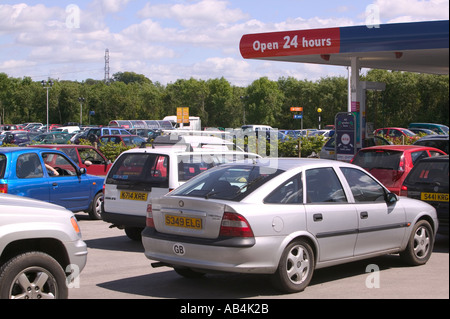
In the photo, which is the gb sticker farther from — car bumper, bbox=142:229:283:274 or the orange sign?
the orange sign

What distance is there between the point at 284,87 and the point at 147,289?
64.7 meters

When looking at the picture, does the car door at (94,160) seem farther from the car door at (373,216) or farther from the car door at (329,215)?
the car door at (329,215)

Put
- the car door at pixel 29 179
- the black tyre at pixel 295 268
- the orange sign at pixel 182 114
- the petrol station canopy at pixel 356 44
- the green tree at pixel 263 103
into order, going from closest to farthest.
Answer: the black tyre at pixel 295 268, the car door at pixel 29 179, the petrol station canopy at pixel 356 44, the orange sign at pixel 182 114, the green tree at pixel 263 103

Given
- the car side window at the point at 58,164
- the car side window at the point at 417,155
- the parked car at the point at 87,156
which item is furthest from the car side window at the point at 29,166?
the car side window at the point at 417,155

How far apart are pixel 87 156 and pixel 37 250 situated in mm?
10665

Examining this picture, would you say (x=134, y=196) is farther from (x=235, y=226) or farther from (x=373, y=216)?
(x=373, y=216)

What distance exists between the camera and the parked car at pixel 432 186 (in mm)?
9445

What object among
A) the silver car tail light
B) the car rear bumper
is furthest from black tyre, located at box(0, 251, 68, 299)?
the car rear bumper

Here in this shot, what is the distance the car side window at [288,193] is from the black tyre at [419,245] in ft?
6.74

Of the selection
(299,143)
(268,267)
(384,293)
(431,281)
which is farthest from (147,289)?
(299,143)

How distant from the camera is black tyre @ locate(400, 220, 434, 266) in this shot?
8263 millimetres

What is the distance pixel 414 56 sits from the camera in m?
18.8

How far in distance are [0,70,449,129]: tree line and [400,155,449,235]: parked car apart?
94.1 ft
